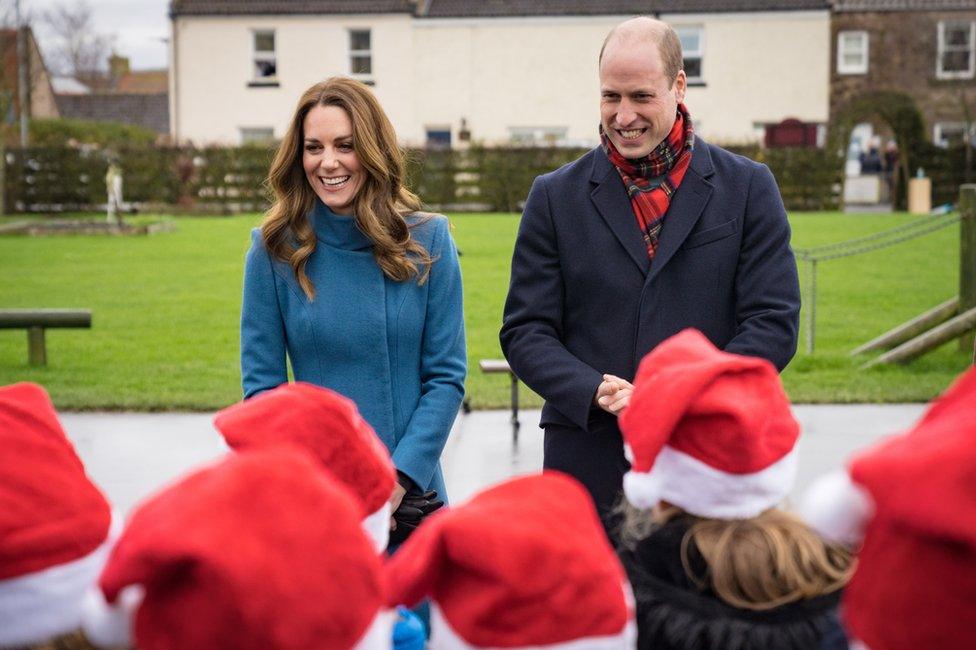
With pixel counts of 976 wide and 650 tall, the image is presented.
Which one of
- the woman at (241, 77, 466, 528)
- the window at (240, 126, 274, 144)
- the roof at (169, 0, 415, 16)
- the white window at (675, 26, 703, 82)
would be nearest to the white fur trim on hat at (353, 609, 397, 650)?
the woman at (241, 77, 466, 528)

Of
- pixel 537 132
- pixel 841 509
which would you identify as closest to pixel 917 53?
pixel 537 132

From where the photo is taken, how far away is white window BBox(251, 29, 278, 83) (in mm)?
40844

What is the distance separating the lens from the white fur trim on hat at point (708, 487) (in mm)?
2193

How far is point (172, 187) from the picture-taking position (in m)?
34.2

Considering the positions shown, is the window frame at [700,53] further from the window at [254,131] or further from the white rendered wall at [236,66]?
the window at [254,131]

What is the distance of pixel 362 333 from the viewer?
353cm

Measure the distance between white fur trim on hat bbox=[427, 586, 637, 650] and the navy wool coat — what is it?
4.90ft

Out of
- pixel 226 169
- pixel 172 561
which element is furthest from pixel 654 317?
pixel 226 169

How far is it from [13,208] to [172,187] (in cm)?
439

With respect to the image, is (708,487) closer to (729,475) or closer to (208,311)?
(729,475)

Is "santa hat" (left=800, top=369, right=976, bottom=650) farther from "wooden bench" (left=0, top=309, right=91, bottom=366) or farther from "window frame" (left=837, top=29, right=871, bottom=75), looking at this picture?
"window frame" (left=837, top=29, right=871, bottom=75)

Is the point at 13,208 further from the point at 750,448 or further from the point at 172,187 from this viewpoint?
the point at 750,448

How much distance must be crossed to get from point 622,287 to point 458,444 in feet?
15.6

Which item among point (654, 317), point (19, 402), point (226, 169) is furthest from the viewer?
point (226, 169)
